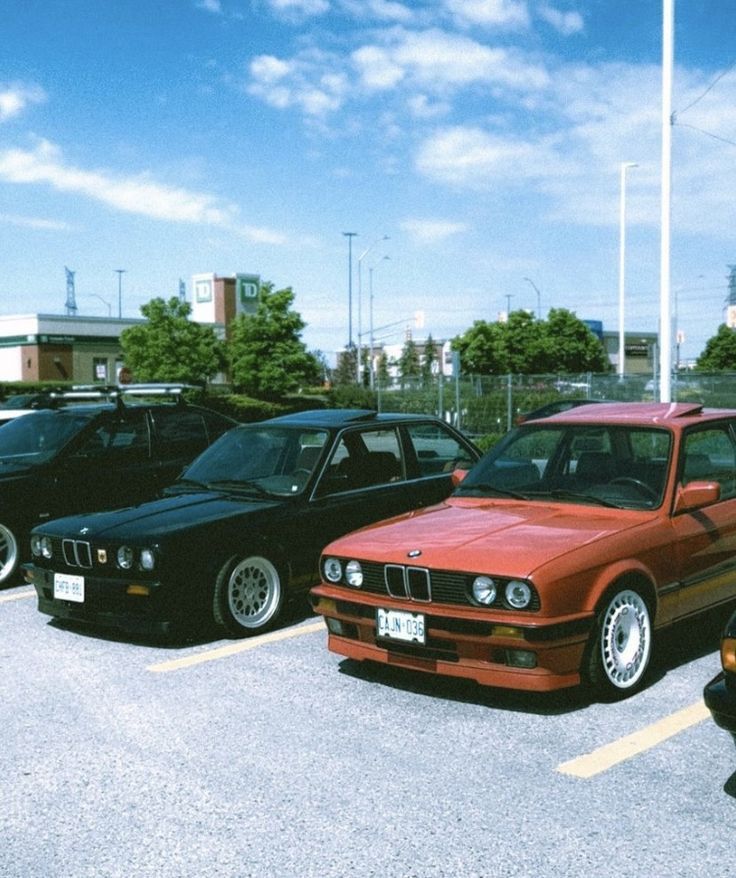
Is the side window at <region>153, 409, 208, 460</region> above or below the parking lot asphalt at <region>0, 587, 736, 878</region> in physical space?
above

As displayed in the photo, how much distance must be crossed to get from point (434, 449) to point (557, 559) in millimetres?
3435

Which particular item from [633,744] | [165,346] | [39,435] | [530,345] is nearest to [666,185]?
[39,435]

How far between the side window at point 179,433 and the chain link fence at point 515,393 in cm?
1462

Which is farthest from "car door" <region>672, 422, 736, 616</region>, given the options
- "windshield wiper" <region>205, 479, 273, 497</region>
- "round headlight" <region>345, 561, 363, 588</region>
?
"windshield wiper" <region>205, 479, 273, 497</region>

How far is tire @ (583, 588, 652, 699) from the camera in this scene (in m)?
4.77

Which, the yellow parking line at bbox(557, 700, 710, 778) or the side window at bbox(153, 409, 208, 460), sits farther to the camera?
the side window at bbox(153, 409, 208, 460)

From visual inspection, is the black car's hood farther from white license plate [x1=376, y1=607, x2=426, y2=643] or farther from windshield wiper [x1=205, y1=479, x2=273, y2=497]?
white license plate [x1=376, y1=607, x2=426, y2=643]

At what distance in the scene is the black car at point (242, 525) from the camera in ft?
20.1

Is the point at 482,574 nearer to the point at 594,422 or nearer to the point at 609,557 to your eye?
the point at 609,557

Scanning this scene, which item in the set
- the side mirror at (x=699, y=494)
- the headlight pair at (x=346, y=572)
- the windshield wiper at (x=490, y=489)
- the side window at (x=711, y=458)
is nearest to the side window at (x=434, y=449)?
the windshield wiper at (x=490, y=489)

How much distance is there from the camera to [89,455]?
8977 millimetres

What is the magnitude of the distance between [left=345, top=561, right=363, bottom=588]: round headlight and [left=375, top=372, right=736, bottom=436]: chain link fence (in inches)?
727

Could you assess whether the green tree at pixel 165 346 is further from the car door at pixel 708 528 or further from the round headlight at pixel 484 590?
the round headlight at pixel 484 590

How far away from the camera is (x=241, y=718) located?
4836 millimetres
